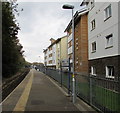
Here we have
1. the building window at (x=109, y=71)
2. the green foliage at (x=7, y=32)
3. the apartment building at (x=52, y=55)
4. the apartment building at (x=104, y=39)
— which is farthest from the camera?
the apartment building at (x=52, y=55)

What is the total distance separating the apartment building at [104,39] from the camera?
56.2 feet

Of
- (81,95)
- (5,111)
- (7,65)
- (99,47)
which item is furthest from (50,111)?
(7,65)

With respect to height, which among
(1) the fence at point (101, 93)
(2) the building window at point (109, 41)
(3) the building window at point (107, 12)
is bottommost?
(1) the fence at point (101, 93)

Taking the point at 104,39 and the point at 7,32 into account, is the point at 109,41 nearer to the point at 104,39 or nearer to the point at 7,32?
the point at 104,39

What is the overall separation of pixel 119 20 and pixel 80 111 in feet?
31.4

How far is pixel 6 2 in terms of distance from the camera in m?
22.6

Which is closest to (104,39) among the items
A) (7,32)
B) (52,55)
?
(7,32)

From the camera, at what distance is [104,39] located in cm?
1978

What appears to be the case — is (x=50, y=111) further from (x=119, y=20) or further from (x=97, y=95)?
(x=119, y=20)

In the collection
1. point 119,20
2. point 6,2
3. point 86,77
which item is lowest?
point 86,77

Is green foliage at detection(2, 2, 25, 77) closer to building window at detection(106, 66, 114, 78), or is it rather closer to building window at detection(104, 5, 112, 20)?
building window at detection(104, 5, 112, 20)

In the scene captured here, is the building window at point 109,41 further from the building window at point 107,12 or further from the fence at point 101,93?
the fence at point 101,93

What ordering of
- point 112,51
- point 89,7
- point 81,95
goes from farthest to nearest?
point 89,7 → point 112,51 → point 81,95

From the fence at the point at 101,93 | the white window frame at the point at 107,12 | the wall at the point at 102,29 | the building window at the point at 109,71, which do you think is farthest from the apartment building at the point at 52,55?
the fence at the point at 101,93
